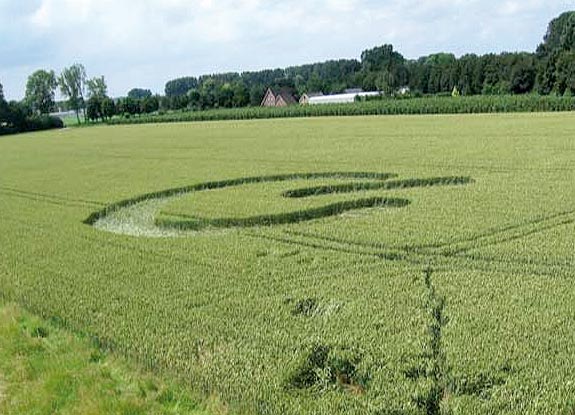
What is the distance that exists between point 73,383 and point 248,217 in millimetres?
7861

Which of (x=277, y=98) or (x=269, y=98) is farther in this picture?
(x=269, y=98)

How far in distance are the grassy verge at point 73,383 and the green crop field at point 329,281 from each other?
25 cm

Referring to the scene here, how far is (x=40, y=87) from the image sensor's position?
134 m

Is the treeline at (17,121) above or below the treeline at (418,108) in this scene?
above

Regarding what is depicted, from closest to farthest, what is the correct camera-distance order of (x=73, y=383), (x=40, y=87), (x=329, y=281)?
(x=73, y=383), (x=329, y=281), (x=40, y=87)

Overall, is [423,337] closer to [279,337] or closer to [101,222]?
[279,337]

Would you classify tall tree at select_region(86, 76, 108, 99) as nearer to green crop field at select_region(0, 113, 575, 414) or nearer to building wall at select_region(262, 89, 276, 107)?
building wall at select_region(262, 89, 276, 107)

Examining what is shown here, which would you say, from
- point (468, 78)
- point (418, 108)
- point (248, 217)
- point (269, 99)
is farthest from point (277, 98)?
point (248, 217)

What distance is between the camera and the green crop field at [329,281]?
571 cm

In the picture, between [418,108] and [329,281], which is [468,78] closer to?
[418,108]

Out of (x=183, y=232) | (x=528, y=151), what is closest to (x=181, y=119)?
(x=528, y=151)

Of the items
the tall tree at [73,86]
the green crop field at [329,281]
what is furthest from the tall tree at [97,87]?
the green crop field at [329,281]

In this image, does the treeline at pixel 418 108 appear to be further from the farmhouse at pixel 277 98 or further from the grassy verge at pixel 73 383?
the grassy verge at pixel 73 383

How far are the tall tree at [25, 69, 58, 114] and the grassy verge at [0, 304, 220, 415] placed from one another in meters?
139
